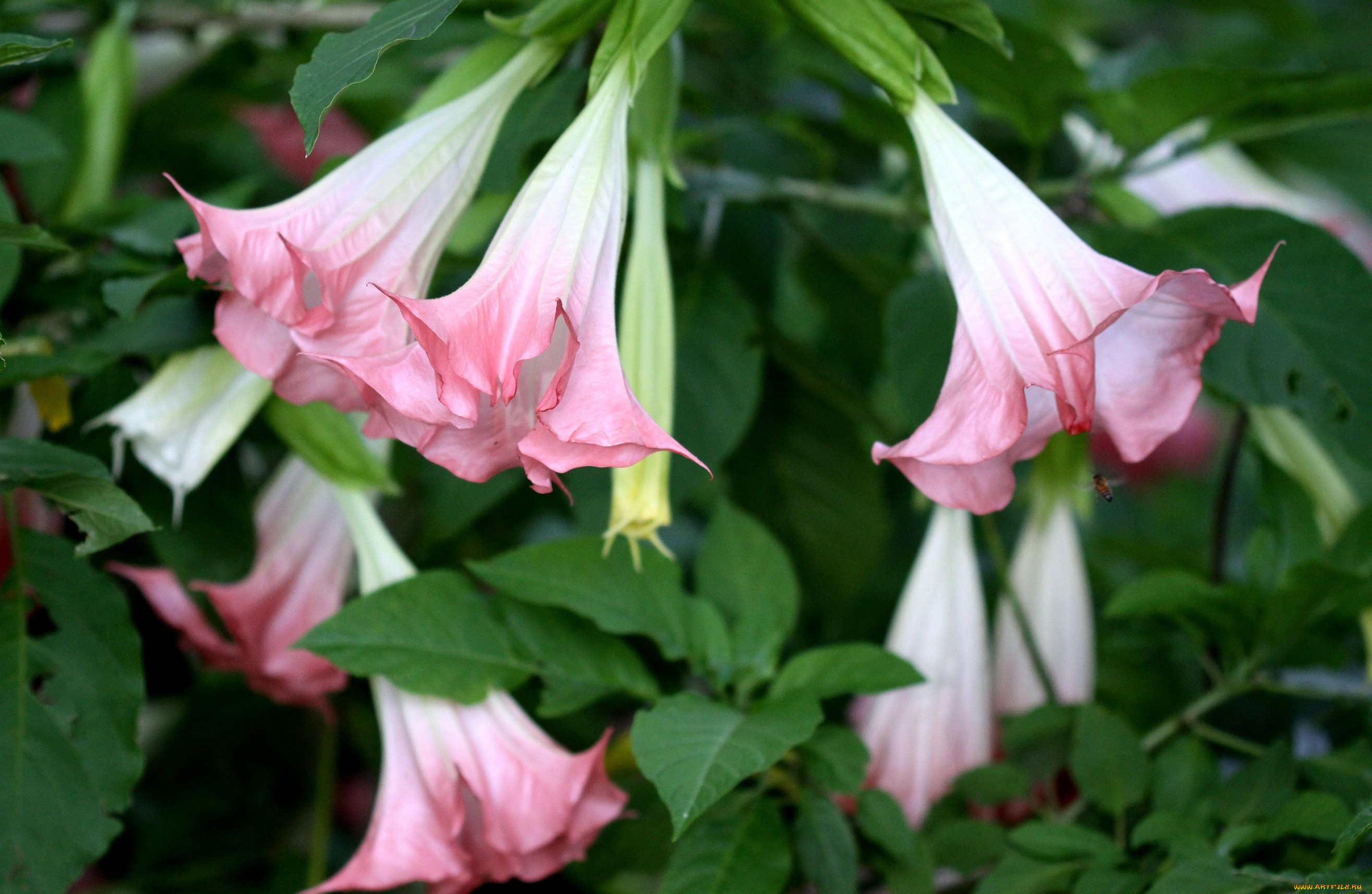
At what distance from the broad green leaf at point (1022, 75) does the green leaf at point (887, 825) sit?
0.39 meters

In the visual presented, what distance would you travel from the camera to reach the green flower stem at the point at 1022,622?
64 cm

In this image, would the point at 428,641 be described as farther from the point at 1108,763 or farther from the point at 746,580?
the point at 1108,763

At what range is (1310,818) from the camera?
47 cm

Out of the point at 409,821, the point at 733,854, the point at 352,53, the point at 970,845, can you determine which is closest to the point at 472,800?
the point at 409,821

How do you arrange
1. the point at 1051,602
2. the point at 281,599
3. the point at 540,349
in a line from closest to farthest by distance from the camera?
the point at 540,349
the point at 281,599
the point at 1051,602

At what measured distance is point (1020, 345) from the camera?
0.39 metres

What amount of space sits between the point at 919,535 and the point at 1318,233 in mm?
441

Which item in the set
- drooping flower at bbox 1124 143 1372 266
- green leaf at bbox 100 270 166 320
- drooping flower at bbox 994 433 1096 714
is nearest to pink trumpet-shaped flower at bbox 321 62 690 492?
green leaf at bbox 100 270 166 320

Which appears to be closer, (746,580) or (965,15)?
(965,15)

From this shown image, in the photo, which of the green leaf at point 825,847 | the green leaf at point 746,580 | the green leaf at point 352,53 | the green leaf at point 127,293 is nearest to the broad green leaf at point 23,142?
the green leaf at point 127,293

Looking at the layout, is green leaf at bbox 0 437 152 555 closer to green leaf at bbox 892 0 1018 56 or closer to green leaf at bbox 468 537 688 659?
green leaf at bbox 468 537 688 659

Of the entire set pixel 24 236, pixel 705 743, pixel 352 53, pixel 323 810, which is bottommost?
pixel 323 810

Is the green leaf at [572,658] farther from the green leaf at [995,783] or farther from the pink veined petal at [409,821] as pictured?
the green leaf at [995,783]

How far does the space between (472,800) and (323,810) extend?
0.61 ft
